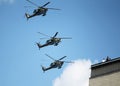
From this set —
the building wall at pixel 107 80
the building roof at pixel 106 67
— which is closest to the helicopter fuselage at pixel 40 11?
the building roof at pixel 106 67

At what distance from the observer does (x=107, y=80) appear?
43344mm

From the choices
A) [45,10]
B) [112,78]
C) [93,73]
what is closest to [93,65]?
[93,73]

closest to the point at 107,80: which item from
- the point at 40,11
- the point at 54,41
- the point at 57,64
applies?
the point at 57,64

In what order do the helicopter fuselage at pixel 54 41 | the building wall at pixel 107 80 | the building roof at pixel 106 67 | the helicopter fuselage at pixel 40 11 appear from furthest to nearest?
the helicopter fuselage at pixel 54 41 < the helicopter fuselage at pixel 40 11 < the building roof at pixel 106 67 < the building wall at pixel 107 80

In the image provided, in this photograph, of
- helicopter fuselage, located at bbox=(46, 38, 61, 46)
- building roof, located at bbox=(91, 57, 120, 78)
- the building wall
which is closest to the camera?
the building wall

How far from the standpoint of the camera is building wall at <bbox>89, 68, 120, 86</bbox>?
42500 millimetres

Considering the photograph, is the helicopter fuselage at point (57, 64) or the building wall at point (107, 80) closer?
the building wall at point (107, 80)

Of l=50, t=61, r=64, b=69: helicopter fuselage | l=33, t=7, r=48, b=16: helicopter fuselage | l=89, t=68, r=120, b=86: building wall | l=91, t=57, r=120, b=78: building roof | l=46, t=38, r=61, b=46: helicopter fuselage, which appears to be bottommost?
l=50, t=61, r=64, b=69: helicopter fuselage

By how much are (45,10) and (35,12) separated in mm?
1892

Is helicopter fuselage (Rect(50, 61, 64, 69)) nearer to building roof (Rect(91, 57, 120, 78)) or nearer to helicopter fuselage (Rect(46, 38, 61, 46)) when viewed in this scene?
helicopter fuselage (Rect(46, 38, 61, 46))

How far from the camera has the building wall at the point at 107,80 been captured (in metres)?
42.5

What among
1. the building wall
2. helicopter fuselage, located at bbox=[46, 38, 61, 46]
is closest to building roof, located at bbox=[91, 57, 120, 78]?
the building wall

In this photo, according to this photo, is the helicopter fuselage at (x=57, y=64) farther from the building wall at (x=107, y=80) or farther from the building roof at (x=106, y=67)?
the building wall at (x=107, y=80)

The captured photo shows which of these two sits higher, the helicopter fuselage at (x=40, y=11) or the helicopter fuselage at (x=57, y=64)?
the helicopter fuselage at (x=40, y=11)
